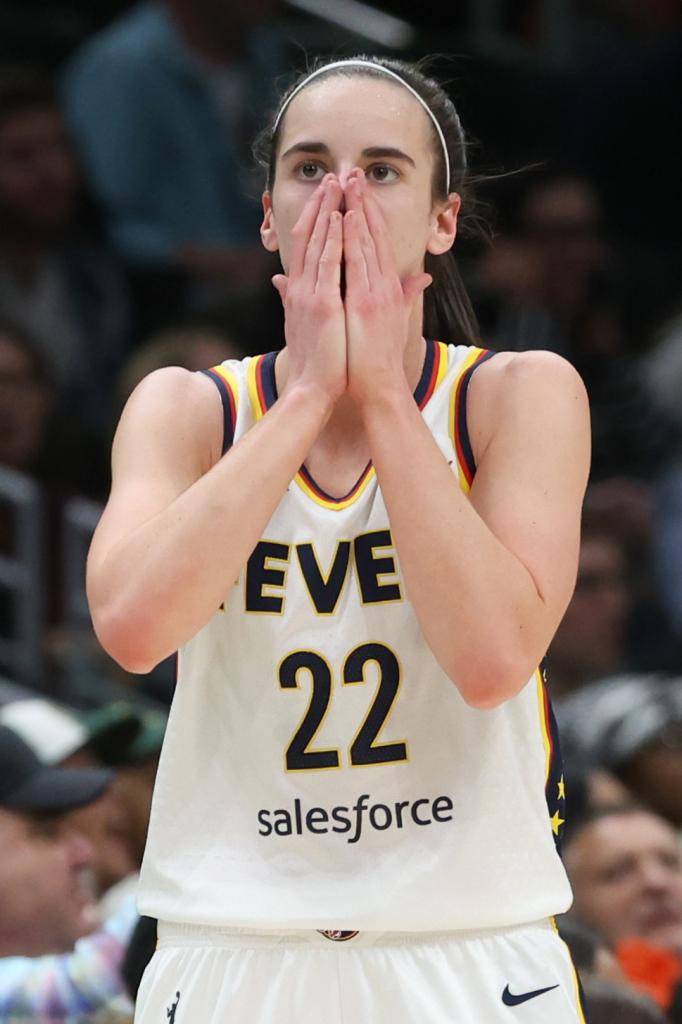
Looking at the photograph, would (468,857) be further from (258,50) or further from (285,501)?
(258,50)

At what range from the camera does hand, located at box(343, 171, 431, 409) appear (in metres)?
3.04

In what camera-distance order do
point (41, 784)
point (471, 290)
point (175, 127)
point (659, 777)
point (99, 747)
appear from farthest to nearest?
point (471, 290)
point (175, 127)
point (659, 777)
point (99, 747)
point (41, 784)

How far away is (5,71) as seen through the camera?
9.16 meters

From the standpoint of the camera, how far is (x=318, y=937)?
3027 millimetres

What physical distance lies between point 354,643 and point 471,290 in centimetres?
662

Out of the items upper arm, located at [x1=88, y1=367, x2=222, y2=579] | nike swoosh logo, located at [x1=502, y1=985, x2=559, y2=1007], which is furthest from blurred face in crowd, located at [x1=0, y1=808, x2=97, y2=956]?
nike swoosh logo, located at [x1=502, y1=985, x2=559, y2=1007]

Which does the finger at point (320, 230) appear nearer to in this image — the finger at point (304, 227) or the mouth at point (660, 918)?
the finger at point (304, 227)

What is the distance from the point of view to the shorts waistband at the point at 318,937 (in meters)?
3.02

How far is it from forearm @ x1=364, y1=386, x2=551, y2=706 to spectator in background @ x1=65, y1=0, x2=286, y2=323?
19.7 ft

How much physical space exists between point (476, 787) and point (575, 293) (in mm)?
6635

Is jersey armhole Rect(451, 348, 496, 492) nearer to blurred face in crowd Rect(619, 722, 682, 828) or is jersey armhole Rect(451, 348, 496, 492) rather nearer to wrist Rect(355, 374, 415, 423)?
wrist Rect(355, 374, 415, 423)

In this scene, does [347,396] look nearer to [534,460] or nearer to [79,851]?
[534,460]

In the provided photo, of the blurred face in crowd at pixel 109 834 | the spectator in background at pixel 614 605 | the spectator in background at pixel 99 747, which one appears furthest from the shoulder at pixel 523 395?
the spectator in background at pixel 614 605

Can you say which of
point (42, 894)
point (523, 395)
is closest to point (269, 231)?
point (523, 395)
